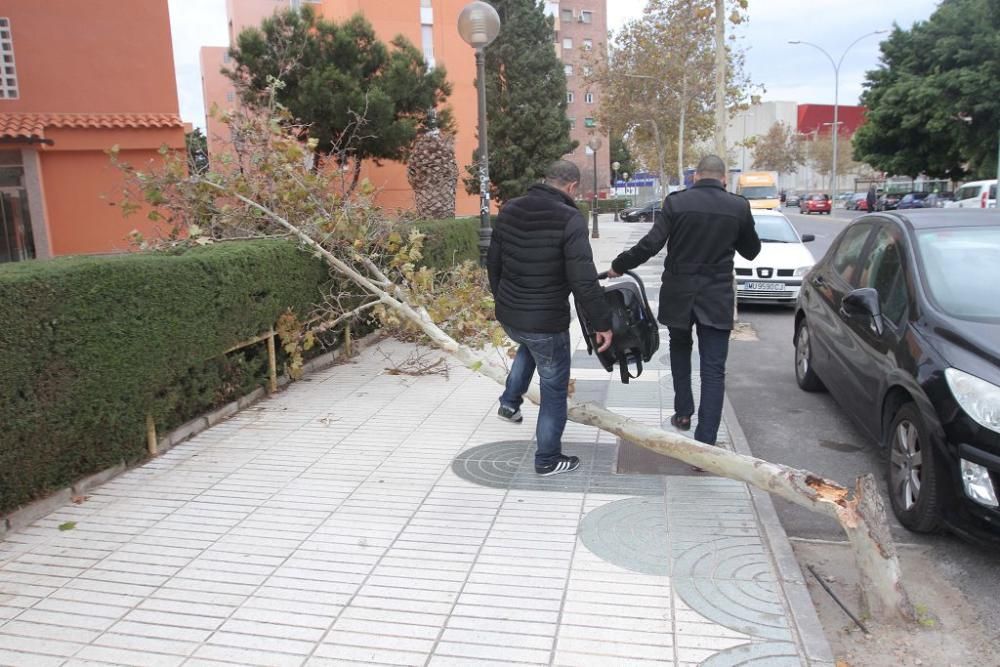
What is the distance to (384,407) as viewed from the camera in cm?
652

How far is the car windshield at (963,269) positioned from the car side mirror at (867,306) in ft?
1.01

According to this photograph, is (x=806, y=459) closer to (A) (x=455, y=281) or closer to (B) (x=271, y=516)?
(B) (x=271, y=516)

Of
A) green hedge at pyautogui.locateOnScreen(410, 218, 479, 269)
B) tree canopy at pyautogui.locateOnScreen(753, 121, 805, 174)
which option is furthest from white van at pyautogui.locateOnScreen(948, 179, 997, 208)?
tree canopy at pyautogui.locateOnScreen(753, 121, 805, 174)

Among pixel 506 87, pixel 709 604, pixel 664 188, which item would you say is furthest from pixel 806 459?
pixel 664 188

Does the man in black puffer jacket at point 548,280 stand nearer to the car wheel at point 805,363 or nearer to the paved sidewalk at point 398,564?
the paved sidewalk at point 398,564

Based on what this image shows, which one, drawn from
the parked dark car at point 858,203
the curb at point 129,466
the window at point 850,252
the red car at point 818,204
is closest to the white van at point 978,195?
the parked dark car at point 858,203

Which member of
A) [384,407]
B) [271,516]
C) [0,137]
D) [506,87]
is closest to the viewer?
[271,516]

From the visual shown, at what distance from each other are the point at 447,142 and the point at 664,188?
29.9 metres

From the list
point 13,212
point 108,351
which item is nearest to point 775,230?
point 108,351

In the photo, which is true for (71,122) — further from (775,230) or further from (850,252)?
(850,252)

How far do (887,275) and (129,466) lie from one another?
5253 mm

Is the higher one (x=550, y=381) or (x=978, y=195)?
(x=978, y=195)

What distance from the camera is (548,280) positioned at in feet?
14.5

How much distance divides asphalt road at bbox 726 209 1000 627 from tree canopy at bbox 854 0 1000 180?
92.2 ft
